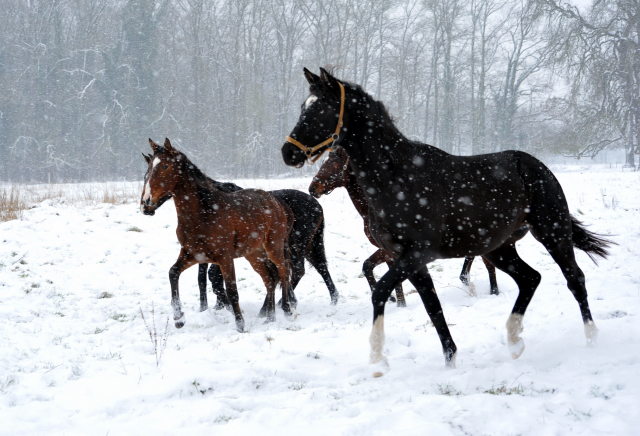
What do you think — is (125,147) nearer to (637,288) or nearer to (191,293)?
(191,293)

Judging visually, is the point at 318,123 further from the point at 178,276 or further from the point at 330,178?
the point at 178,276

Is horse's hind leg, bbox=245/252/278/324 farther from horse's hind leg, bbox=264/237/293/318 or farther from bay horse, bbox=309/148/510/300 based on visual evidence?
bay horse, bbox=309/148/510/300

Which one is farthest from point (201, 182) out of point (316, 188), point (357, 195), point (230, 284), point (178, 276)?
point (357, 195)

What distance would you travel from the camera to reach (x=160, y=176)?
16.7 feet

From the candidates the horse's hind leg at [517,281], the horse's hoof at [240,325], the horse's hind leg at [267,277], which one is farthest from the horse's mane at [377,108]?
the horse's hind leg at [267,277]

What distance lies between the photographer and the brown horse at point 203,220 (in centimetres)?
518

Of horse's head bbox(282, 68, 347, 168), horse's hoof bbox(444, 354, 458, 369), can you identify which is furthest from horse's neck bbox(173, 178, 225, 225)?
horse's hoof bbox(444, 354, 458, 369)

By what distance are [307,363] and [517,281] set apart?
213 centimetres

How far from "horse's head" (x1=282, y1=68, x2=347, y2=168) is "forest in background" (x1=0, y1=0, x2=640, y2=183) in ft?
81.9

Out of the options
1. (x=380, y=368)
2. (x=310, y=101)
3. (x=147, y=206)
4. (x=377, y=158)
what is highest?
(x=310, y=101)

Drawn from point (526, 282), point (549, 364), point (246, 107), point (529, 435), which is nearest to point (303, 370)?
point (529, 435)

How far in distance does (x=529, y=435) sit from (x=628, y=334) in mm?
2114

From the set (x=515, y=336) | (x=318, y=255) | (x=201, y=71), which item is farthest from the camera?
(x=201, y=71)

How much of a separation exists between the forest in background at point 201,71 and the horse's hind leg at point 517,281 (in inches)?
959
